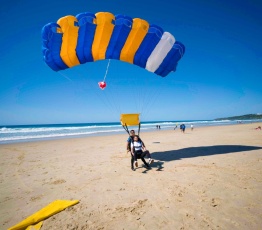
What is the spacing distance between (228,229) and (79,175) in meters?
4.83

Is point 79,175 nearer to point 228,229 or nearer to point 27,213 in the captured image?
point 27,213

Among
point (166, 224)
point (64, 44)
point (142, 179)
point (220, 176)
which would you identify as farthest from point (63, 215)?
point (64, 44)

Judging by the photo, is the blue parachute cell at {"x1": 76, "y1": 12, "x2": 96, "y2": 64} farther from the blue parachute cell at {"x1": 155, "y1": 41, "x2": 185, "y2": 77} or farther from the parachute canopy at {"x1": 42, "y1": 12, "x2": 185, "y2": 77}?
the blue parachute cell at {"x1": 155, "y1": 41, "x2": 185, "y2": 77}

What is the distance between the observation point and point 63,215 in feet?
11.6

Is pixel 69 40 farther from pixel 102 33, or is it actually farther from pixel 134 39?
pixel 134 39

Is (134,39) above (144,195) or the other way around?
above

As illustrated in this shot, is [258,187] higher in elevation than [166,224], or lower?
higher

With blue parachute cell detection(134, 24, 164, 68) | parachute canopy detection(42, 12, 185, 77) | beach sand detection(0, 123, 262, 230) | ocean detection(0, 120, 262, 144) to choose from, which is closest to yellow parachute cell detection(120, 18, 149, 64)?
parachute canopy detection(42, 12, 185, 77)

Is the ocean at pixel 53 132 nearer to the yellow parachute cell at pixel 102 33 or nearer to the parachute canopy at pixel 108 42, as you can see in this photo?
the parachute canopy at pixel 108 42

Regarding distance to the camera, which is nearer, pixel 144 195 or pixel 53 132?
pixel 144 195

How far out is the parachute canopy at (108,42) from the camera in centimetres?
726

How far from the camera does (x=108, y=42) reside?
7996 millimetres

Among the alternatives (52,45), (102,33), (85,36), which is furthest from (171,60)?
(52,45)

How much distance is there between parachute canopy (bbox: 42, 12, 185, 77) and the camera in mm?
7262
